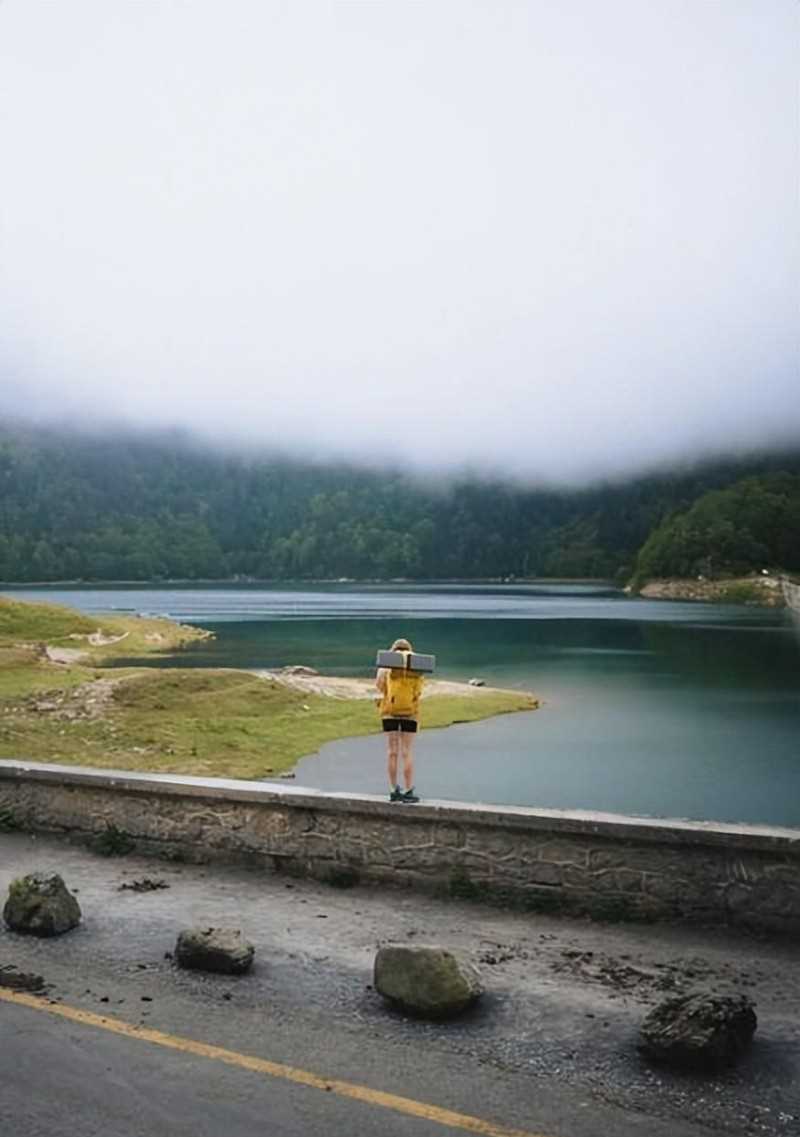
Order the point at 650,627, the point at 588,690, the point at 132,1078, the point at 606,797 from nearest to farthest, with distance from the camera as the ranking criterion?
1. the point at 132,1078
2. the point at 606,797
3. the point at 588,690
4. the point at 650,627

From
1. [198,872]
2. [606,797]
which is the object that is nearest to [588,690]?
[606,797]

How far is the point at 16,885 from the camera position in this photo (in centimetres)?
991

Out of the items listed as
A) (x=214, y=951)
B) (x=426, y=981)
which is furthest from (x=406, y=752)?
(x=426, y=981)

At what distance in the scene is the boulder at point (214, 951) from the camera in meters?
8.70

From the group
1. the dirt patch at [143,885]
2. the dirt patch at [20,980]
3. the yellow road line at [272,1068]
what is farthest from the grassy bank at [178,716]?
the yellow road line at [272,1068]

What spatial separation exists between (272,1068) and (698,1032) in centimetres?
278

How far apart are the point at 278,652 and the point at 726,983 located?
79145 mm

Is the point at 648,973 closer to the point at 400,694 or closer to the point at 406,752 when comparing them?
the point at 406,752

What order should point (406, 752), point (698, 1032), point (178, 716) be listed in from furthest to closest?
point (178, 716) < point (406, 752) < point (698, 1032)

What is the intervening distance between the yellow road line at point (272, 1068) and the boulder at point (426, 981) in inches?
48.4

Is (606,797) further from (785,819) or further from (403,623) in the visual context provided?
(403,623)

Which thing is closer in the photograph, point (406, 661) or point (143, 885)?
point (143, 885)

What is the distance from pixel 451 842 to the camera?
1088 cm

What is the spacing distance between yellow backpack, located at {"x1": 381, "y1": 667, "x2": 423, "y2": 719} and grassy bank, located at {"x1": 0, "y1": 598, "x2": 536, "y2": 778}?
1845 centimetres
